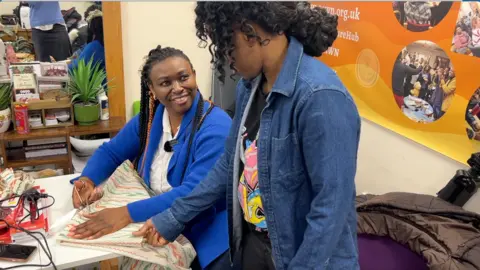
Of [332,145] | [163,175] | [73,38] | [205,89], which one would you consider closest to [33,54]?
[73,38]

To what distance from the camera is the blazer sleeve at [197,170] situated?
1.53m

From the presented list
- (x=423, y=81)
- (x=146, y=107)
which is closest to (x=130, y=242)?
(x=146, y=107)

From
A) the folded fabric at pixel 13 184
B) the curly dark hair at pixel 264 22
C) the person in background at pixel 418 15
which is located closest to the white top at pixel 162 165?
the folded fabric at pixel 13 184

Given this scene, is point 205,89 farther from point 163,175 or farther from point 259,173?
point 259,173

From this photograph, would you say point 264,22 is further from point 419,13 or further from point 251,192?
point 419,13

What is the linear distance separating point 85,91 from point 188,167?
1150 millimetres

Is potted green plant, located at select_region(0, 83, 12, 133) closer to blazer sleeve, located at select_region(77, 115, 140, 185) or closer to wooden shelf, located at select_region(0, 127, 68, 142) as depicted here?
wooden shelf, located at select_region(0, 127, 68, 142)

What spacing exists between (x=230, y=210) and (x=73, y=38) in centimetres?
181

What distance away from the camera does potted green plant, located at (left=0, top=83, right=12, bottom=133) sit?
2332 millimetres

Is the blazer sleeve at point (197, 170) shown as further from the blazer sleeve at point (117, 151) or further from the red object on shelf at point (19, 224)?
the blazer sleeve at point (117, 151)

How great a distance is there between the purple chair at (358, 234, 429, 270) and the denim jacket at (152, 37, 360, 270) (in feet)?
2.81

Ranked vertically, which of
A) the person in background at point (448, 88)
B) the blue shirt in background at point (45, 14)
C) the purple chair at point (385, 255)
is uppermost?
the blue shirt in background at point (45, 14)

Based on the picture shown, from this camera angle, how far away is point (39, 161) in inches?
94.4

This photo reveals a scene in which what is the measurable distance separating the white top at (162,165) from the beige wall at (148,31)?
1086mm
